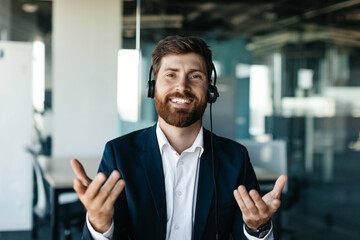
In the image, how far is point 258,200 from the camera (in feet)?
3.81

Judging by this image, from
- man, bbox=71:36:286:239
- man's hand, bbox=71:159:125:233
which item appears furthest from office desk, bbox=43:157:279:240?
man's hand, bbox=71:159:125:233

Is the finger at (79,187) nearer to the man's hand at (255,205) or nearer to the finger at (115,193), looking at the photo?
the finger at (115,193)

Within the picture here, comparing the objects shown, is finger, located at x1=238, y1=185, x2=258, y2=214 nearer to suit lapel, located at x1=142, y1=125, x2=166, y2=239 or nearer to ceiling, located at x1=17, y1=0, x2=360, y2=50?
suit lapel, located at x1=142, y1=125, x2=166, y2=239

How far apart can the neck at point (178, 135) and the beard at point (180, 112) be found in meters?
0.04

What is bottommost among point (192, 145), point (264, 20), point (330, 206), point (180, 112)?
point (330, 206)

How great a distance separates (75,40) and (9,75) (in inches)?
34.2

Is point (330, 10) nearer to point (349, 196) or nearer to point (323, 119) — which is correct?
point (323, 119)

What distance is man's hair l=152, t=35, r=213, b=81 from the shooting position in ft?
4.63

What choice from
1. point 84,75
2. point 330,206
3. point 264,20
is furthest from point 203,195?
point 264,20

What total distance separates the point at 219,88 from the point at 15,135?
306 centimetres

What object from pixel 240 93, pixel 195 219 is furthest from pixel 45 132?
pixel 240 93

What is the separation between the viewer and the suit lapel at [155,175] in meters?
1.32

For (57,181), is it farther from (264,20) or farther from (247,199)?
(264,20)

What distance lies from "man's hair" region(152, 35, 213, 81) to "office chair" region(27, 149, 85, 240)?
1952mm
